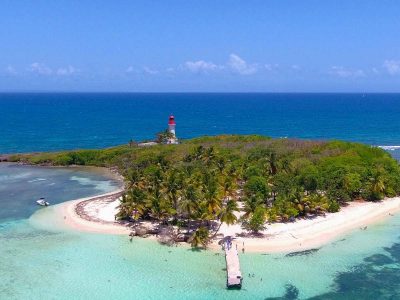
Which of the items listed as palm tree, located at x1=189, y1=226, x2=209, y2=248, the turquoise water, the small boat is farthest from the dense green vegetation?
the small boat

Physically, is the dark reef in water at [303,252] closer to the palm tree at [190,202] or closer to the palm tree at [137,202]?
the palm tree at [190,202]

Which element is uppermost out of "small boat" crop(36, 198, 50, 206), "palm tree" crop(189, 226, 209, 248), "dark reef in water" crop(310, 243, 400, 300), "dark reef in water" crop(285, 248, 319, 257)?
"palm tree" crop(189, 226, 209, 248)

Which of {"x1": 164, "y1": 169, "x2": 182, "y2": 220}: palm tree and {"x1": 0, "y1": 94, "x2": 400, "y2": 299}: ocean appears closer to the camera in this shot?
{"x1": 0, "y1": 94, "x2": 400, "y2": 299}: ocean

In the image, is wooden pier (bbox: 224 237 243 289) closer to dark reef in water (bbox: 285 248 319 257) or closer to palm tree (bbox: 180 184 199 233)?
palm tree (bbox: 180 184 199 233)

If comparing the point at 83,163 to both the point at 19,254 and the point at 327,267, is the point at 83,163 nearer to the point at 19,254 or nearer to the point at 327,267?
A: the point at 19,254

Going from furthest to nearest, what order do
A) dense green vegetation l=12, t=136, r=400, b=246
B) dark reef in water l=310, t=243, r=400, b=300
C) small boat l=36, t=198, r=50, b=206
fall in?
small boat l=36, t=198, r=50, b=206, dense green vegetation l=12, t=136, r=400, b=246, dark reef in water l=310, t=243, r=400, b=300
